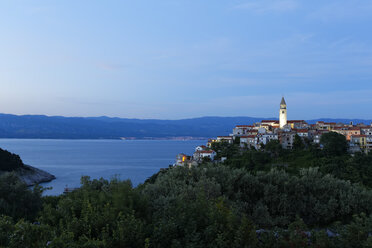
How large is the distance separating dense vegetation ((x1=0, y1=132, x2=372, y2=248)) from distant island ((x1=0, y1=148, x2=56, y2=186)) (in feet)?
118

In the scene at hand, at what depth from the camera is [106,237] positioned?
5543 millimetres

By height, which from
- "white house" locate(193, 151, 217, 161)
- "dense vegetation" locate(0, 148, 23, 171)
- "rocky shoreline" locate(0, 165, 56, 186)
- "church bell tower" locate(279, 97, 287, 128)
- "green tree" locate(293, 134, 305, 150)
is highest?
"church bell tower" locate(279, 97, 287, 128)

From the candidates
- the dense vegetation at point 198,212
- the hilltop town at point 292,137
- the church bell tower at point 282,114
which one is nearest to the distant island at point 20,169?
the hilltop town at point 292,137

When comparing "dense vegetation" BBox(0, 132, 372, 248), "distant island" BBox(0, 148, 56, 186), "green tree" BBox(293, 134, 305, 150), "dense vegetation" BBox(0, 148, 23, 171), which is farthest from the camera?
"green tree" BBox(293, 134, 305, 150)

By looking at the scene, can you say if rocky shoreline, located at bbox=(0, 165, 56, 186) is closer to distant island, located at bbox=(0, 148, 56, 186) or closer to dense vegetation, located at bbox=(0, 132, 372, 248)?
distant island, located at bbox=(0, 148, 56, 186)

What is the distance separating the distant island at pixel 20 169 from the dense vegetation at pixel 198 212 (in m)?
36.1

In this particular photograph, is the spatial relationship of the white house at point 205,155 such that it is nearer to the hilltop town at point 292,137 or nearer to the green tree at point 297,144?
the hilltop town at point 292,137

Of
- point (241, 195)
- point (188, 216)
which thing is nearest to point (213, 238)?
point (188, 216)

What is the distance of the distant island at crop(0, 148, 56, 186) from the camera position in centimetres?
4406

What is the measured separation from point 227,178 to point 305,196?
2688 millimetres

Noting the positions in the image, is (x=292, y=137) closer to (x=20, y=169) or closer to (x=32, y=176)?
(x=32, y=176)

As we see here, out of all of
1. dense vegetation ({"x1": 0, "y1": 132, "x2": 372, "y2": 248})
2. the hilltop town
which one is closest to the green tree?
the hilltop town

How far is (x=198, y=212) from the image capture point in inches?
257

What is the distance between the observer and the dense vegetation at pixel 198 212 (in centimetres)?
552
